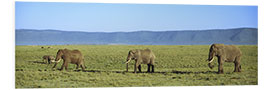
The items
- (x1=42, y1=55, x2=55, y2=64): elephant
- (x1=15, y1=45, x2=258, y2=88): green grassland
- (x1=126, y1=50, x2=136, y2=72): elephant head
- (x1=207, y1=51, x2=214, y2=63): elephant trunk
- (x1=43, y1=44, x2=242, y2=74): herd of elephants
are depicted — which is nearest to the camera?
(x1=15, y1=45, x2=258, y2=88): green grassland

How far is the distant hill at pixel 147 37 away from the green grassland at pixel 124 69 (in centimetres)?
18

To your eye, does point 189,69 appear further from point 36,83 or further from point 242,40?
point 36,83

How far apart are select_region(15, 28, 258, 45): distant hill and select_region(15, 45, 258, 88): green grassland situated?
7.1 inches

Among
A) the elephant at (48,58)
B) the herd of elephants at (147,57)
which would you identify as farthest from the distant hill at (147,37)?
the elephant at (48,58)

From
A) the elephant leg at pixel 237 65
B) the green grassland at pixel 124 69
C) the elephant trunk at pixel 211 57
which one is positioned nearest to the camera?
the green grassland at pixel 124 69

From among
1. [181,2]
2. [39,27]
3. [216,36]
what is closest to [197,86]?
[216,36]

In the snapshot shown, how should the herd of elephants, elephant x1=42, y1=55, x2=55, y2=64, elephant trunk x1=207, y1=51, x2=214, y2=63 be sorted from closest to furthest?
elephant x1=42, y1=55, x2=55, y2=64, the herd of elephants, elephant trunk x1=207, y1=51, x2=214, y2=63

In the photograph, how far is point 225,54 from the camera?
1556 centimetres

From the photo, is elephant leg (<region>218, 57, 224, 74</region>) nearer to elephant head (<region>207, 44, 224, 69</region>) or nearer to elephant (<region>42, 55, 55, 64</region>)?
elephant head (<region>207, 44, 224, 69</region>)

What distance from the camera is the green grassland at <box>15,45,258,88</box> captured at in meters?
14.2

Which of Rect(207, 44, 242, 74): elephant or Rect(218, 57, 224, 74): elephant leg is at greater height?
Rect(207, 44, 242, 74): elephant

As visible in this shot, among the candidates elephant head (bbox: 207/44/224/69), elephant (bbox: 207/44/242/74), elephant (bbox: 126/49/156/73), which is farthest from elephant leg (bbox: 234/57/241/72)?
elephant (bbox: 126/49/156/73)

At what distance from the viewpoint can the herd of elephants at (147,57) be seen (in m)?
14.9

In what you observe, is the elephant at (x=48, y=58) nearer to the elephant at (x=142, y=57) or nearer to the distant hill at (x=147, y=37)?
the distant hill at (x=147, y=37)
